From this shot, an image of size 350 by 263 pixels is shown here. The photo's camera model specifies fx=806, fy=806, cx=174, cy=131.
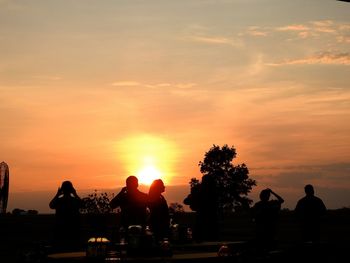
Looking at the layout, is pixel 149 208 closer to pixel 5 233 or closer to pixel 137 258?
pixel 137 258

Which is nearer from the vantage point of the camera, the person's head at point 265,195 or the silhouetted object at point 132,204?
the silhouetted object at point 132,204

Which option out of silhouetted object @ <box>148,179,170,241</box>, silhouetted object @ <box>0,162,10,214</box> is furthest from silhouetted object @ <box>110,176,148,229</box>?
silhouetted object @ <box>0,162,10,214</box>

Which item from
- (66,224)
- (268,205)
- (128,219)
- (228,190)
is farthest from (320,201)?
(228,190)

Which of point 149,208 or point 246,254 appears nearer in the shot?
point 246,254

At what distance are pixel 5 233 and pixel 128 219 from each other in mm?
26555

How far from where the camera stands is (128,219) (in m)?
16.9

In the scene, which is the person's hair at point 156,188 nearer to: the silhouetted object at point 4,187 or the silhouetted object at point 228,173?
the silhouetted object at point 4,187

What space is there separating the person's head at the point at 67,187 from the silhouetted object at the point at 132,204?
4.20 feet

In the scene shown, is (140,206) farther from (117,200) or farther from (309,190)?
(309,190)

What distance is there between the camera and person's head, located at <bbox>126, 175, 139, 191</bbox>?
16722 millimetres

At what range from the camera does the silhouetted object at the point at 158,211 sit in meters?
17.7

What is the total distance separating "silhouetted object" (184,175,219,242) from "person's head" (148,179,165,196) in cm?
178

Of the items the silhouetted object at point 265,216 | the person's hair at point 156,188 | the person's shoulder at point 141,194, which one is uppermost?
the person's hair at point 156,188

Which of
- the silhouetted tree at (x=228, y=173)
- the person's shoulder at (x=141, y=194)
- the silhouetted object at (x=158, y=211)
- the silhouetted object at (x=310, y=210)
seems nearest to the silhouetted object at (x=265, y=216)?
the silhouetted object at (x=310, y=210)
